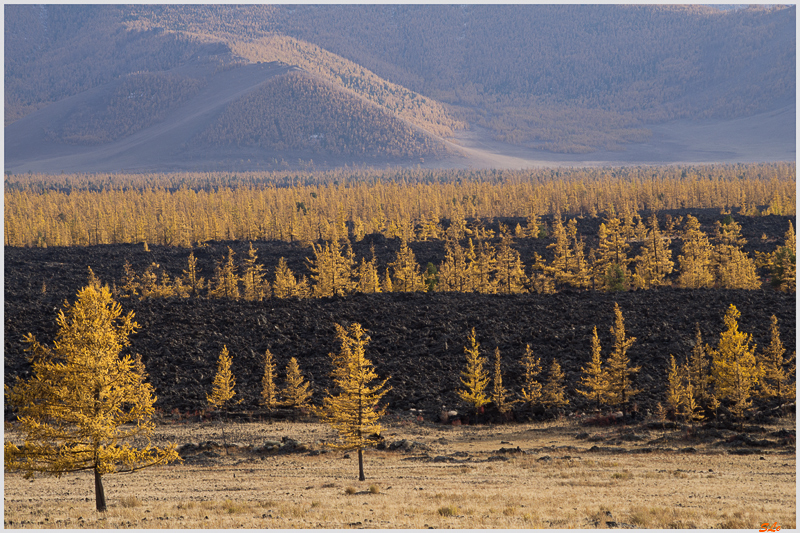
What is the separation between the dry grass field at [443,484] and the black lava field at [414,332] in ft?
20.1

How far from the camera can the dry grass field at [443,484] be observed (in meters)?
23.5

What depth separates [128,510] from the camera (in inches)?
973

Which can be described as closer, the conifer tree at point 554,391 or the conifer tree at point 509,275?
the conifer tree at point 554,391

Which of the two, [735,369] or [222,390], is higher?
[735,369]

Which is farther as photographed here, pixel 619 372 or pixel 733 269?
pixel 733 269

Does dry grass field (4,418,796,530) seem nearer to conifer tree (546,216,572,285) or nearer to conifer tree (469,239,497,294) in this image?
conifer tree (469,239,497,294)

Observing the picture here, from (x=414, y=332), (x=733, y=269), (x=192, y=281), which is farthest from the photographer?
(x=192, y=281)

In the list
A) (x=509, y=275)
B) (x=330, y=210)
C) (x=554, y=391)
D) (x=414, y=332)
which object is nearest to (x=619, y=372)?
(x=554, y=391)

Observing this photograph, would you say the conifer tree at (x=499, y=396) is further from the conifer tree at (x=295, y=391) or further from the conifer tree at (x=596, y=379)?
the conifer tree at (x=295, y=391)

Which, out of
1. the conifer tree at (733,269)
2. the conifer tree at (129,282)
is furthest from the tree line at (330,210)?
the conifer tree at (733,269)

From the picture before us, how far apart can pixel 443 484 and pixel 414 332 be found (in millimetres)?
32199

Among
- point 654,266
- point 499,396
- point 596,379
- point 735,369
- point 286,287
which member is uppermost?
point 654,266

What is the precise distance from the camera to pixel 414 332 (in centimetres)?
6244

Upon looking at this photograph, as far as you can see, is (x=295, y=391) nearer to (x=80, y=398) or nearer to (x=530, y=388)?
(x=530, y=388)
